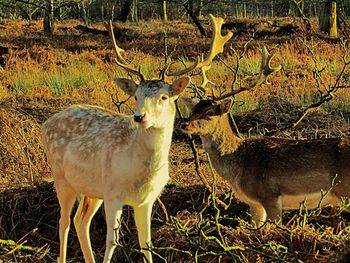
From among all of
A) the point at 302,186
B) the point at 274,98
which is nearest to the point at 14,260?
the point at 302,186

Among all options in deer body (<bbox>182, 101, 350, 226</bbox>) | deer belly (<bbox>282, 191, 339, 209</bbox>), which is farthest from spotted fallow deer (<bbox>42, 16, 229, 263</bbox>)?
deer belly (<bbox>282, 191, 339, 209</bbox>)

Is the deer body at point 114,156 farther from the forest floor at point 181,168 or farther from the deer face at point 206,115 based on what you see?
the deer face at point 206,115

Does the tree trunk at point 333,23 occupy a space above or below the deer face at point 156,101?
below

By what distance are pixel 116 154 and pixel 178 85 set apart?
31.0 inches

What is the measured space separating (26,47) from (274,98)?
12.6m

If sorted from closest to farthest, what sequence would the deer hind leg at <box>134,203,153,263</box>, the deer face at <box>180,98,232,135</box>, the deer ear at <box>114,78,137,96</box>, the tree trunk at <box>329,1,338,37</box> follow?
the deer ear at <box>114,78,137,96</box> < the deer hind leg at <box>134,203,153,263</box> < the deer face at <box>180,98,232,135</box> < the tree trunk at <box>329,1,338,37</box>

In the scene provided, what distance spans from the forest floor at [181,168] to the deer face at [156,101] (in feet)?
1.78

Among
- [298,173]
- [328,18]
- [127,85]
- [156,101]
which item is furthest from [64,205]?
[328,18]

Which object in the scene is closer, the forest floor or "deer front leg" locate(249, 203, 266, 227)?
the forest floor

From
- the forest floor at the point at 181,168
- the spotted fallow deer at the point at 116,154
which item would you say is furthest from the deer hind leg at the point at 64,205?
the forest floor at the point at 181,168

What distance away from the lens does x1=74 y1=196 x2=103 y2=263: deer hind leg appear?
6668 mm

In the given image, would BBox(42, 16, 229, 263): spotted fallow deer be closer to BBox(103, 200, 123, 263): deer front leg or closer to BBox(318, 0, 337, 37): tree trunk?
BBox(103, 200, 123, 263): deer front leg

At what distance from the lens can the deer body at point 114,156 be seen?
229 inches

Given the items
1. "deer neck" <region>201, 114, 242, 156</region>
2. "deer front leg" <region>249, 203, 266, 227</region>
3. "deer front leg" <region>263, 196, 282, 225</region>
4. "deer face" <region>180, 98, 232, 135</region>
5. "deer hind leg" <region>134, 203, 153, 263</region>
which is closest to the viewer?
"deer hind leg" <region>134, 203, 153, 263</region>
